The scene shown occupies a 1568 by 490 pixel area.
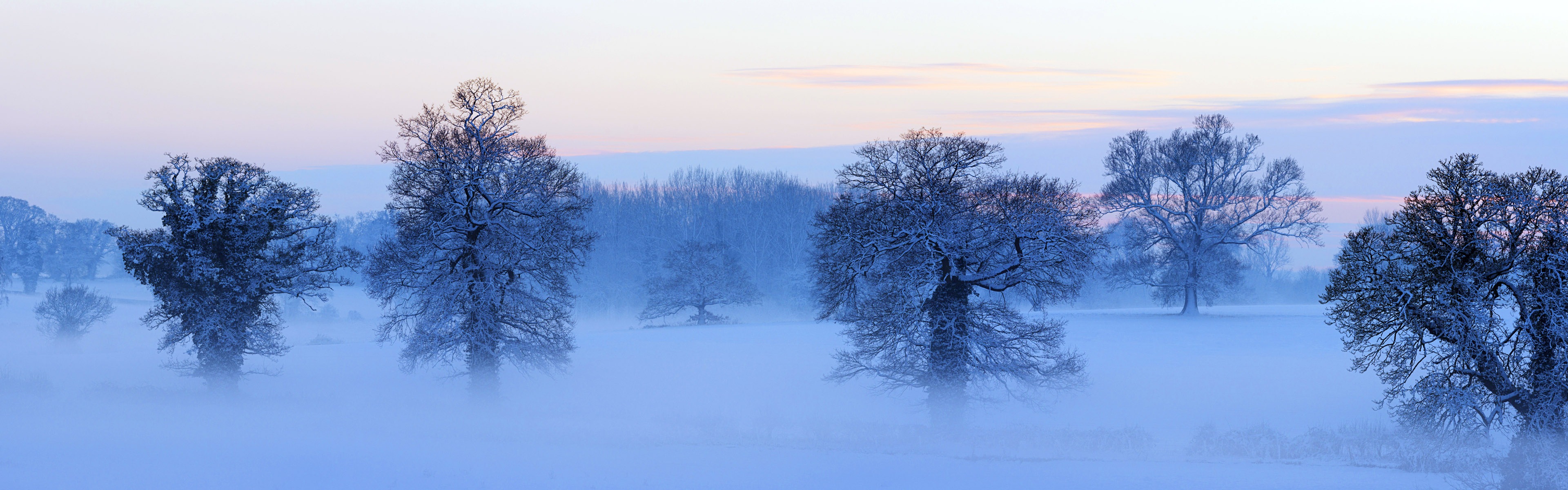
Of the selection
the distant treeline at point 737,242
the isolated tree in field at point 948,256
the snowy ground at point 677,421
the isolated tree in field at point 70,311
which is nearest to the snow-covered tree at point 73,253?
the distant treeline at point 737,242

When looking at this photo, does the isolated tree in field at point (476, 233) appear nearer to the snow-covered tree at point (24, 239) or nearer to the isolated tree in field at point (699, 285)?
the isolated tree in field at point (699, 285)

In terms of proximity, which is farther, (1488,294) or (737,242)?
(737,242)

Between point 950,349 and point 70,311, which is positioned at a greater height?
point 950,349

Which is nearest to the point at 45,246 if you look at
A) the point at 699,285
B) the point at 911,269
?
the point at 699,285

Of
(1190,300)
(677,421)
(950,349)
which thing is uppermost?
(950,349)

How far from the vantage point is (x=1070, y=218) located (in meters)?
20.9

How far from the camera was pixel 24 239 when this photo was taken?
7944 cm

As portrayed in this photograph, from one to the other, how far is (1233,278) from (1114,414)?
2252cm

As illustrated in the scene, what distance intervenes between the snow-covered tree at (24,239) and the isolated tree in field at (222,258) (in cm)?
6386

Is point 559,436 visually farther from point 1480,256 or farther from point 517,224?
point 1480,256

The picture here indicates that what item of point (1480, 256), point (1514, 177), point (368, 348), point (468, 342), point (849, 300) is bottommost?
point (368, 348)

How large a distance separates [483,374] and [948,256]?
1258 cm

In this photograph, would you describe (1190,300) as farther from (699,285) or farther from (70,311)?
(70,311)

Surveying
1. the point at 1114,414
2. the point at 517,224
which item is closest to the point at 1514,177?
the point at 1114,414
